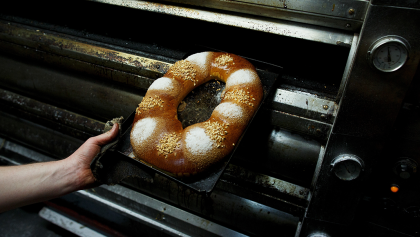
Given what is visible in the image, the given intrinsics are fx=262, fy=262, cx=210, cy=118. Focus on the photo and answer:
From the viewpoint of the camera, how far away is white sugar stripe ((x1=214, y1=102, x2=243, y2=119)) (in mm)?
1053

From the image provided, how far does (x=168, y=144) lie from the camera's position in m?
1.00

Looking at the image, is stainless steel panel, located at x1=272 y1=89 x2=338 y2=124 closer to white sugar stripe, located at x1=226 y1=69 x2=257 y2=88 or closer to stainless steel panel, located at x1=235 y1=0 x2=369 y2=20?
white sugar stripe, located at x1=226 y1=69 x2=257 y2=88

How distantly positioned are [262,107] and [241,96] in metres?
0.23

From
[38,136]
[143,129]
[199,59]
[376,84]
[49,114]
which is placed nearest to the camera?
[376,84]

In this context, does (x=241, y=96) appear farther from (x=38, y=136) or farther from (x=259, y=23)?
(x=38, y=136)

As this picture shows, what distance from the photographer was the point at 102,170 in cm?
106

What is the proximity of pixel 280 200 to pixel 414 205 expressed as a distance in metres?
0.57

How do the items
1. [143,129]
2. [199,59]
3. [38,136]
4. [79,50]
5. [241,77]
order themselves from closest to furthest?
1. [143,129]
2. [241,77]
3. [199,59]
4. [79,50]
5. [38,136]

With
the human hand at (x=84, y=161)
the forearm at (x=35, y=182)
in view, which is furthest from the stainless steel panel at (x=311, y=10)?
the forearm at (x=35, y=182)

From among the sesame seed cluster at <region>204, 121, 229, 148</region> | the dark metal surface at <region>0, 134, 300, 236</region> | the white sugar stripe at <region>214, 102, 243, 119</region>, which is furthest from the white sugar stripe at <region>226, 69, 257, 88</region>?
the dark metal surface at <region>0, 134, 300, 236</region>

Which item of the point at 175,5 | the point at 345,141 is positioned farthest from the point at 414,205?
the point at 175,5

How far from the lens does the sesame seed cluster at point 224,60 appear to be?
1.25m

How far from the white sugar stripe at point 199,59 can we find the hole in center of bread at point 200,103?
10cm

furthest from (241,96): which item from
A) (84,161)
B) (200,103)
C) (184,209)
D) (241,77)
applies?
(184,209)
